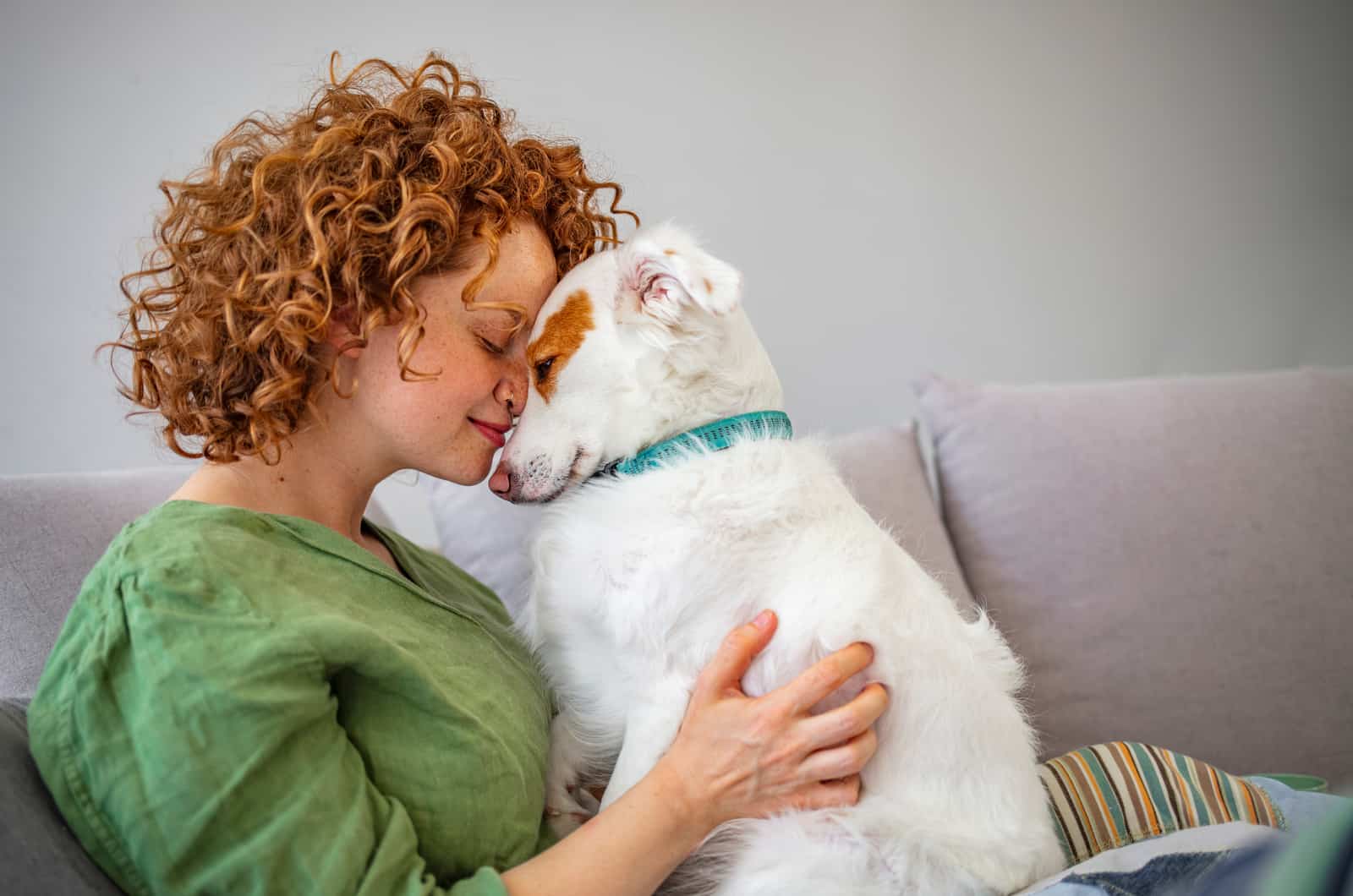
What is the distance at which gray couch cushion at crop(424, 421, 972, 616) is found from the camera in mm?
1750

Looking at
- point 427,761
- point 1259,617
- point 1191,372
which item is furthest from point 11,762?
point 1191,372

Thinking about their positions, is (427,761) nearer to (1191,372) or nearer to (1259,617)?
(1259,617)

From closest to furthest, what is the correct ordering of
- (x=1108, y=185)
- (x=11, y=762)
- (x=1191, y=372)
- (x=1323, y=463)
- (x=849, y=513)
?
(x=11, y=762)
(x=849, y=513)
(x=1323, y=463)
(x=1108, y=185)
(x=1191, y=372)

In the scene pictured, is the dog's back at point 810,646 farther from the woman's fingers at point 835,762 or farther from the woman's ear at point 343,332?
the woman's ear at point 343,332

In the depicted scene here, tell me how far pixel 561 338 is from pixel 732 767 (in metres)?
0.57

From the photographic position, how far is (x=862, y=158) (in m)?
2.32

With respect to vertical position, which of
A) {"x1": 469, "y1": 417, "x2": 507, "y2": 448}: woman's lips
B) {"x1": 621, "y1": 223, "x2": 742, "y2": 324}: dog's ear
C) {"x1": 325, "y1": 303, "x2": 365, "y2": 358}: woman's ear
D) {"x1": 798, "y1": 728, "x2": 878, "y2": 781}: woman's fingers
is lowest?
{"x1": 798, "y1": 728, "x2": 878, "y2": 781}: woman's fingers

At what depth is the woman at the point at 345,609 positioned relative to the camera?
784 millimetres

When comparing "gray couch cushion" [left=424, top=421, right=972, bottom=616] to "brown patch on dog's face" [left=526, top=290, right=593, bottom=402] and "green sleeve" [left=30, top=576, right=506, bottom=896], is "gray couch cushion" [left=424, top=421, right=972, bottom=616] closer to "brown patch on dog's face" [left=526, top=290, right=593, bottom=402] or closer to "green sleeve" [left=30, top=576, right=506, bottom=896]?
"brown patch on dog's face" [left=526, top=290, right=593, bottom=402]

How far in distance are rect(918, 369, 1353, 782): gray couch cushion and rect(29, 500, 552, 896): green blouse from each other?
4.13 ft

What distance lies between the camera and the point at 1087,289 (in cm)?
256

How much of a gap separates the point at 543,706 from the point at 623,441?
0.36m

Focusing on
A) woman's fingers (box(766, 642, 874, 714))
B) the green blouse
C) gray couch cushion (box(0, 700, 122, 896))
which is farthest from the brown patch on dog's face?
gray couch cushion (box(0, 700, 122, 896))

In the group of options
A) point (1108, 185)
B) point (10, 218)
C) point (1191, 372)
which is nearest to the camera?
point (10, 218)
